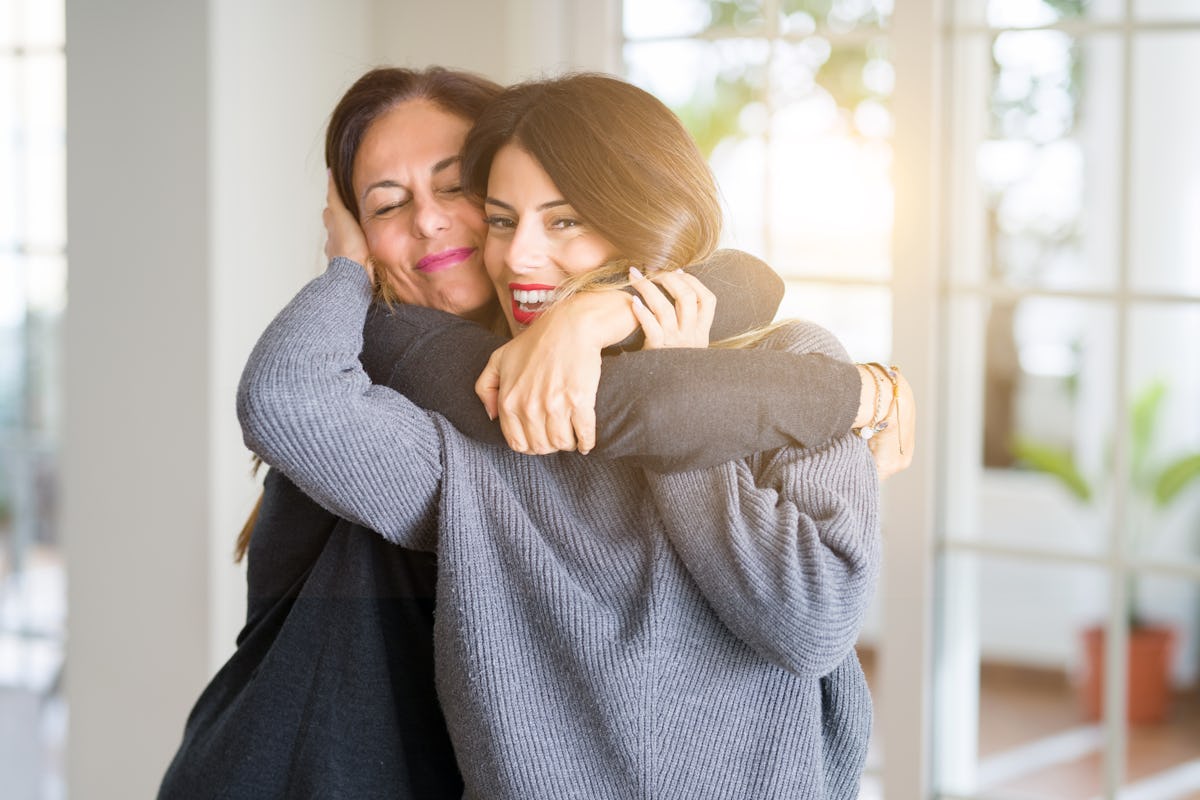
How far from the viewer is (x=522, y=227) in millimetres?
796

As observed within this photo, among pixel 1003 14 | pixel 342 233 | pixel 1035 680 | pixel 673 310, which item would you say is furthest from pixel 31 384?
pixel 1035 680

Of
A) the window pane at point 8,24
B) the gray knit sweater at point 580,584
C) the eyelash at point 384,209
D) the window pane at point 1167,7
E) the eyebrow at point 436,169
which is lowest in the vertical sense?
the gray knit sweater at point 580,584

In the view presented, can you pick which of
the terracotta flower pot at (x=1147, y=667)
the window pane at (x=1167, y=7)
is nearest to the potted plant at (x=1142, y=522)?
the terracotta flower pot at (x=1147, y=667)

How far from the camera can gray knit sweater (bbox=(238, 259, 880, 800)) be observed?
2.41 ft

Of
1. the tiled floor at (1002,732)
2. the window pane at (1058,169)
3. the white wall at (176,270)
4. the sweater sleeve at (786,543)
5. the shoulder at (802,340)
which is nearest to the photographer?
the sweater sleeve at (786,543)

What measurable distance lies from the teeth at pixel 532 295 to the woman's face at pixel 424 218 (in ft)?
0.20

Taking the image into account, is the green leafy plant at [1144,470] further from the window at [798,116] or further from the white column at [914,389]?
the window at [798,116]

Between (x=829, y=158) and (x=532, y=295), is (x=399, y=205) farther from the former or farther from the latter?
(x=829, y=158)

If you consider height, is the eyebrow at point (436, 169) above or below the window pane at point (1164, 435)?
above

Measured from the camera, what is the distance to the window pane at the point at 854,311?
4.17 ft

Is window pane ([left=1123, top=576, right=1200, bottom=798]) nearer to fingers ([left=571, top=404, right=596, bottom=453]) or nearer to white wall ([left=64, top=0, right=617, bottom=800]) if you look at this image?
white wall ([left=64, top=0, right=617, bottom=800])

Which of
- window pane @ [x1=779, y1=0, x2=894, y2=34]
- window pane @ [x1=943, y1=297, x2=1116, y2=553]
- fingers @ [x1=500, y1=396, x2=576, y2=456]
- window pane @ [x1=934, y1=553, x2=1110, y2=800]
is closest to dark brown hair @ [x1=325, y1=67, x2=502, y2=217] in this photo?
fingers @ [x1=500, y1=396, x2=576, y2=456]

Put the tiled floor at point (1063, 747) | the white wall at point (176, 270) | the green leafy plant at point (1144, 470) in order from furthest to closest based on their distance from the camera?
the green leafy plant at point (1144, 470), the tiled floor at point (1063, 747), the white wall at point (176, 270)

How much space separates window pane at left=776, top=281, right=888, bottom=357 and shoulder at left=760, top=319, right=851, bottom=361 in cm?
32
